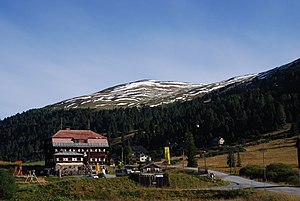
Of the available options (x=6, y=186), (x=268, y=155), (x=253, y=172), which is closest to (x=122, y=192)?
(x=6, y=186)

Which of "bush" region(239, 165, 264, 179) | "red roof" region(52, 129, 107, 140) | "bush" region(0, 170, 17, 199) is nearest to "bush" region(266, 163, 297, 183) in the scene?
"bush" region(239, 165, 264, 179)

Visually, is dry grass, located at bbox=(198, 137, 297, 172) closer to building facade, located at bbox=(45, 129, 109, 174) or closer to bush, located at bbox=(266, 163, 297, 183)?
building facade, located at bbox=(45, 129, 109, 174)

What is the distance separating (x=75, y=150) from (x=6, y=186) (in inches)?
1989

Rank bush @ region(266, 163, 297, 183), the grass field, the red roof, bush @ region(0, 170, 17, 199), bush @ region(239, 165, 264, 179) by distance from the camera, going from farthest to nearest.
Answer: the red roof < bush @ region(239, 165, 264, 179) < bush @ region(266, 163, 297, 183) < bush @ region(0, 170, 17, 199) < the grass field

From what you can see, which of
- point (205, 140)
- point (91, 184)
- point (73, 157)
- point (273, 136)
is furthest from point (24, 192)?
point (205, 140)

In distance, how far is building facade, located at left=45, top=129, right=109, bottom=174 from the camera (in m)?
85.4

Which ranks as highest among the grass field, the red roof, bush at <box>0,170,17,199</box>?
the red roof

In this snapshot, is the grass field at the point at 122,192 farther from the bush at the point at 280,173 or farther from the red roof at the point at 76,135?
the red roof at the point at 76,135

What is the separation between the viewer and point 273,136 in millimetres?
123625

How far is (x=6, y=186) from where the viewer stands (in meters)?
41.6

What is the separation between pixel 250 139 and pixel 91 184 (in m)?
89.3

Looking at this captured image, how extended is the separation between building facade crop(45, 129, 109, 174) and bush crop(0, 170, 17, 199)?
41751 mm

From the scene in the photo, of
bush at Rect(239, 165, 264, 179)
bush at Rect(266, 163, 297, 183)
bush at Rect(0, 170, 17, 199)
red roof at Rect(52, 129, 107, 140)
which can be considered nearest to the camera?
bush at Rect(0, 170, 17, 199)

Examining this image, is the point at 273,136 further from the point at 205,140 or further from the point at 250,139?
the point at 205,140
